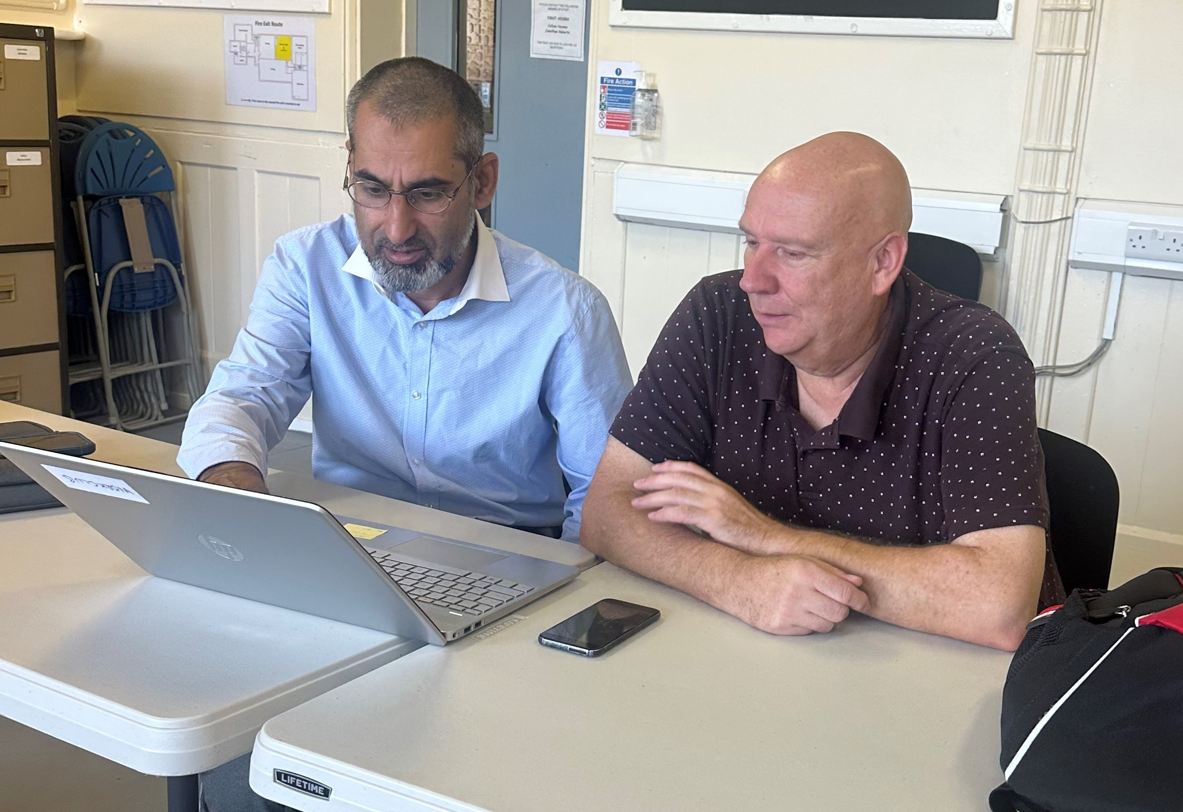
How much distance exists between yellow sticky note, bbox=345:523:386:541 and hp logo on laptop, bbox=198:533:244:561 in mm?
290

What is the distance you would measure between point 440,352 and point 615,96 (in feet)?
A: 5.78

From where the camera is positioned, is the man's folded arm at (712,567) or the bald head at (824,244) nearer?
the man's folded arm at (712,567)

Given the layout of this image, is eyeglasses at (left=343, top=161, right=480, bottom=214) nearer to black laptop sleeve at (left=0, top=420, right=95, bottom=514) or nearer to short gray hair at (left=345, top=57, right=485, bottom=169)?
short gray hair at (left=345, top=57, right=485, bottom=169)

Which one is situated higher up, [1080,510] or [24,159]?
[24,159]

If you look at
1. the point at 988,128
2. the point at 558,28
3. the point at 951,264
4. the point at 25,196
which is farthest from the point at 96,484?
the point at 25,196

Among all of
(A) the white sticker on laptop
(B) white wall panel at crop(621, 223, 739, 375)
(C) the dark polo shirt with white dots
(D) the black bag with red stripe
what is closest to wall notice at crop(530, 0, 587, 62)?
(B) white wall panel at crop(621, 223, 739, 375)

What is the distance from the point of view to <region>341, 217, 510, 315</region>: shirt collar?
1.94 meters

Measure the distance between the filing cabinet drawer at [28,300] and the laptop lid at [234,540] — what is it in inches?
124

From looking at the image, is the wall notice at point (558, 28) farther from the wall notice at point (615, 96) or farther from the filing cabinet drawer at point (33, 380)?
the filing cabinet drawer at point (33, 380)

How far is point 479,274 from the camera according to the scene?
1.95m

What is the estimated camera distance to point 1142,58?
2.75 m

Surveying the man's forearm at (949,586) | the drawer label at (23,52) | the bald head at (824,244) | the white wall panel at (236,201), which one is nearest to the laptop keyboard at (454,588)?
the man's forearm at (949,586)

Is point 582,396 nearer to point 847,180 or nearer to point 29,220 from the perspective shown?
point 847,180

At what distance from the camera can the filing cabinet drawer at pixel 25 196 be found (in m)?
4.05
